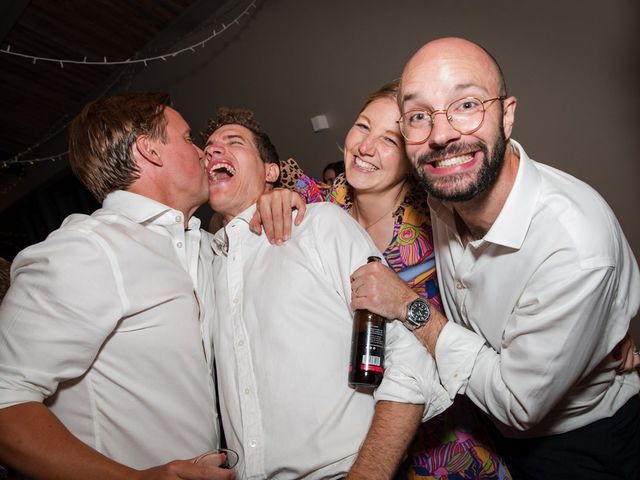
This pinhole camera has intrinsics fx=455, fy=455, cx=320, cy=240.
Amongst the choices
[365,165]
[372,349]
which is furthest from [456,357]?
[365,165]

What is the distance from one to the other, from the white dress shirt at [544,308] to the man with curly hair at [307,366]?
18 cm

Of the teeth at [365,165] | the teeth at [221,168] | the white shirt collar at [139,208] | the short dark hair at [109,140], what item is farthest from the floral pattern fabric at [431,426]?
the short dark hair at [109,140]

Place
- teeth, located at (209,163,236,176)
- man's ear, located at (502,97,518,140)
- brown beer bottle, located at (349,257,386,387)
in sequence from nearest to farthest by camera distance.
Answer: brown beer bottle, located at (349,257,386,387) → man's ear, located at (502,97,518,140) → teeth, located at (209,163,236,176)

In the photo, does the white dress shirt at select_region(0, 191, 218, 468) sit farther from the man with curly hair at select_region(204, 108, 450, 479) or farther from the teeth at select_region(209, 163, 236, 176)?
the teeth at select_region(209, 163, 236, 176)

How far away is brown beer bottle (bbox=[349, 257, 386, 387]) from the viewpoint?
1.22 meters

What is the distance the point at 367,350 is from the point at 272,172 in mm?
1072

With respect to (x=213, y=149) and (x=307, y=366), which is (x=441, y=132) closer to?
(x=307, y=366)

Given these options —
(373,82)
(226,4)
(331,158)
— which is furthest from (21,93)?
(373,82)

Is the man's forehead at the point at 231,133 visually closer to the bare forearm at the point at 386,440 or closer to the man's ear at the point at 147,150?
the man's ear at the point at 147,150

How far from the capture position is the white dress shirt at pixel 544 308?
3.72ft

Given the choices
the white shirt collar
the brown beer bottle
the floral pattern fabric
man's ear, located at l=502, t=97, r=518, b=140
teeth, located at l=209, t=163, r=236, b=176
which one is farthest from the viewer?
teeth, located at l=209, t=163, r=236, b=176

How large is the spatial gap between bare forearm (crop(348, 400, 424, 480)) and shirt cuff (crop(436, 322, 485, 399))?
0.41ft

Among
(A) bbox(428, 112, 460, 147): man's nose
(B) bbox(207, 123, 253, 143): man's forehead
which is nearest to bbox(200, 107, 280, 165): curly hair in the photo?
(B) bbox(207, 123, 253, 143): man's forehead

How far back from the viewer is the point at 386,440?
118 cm
